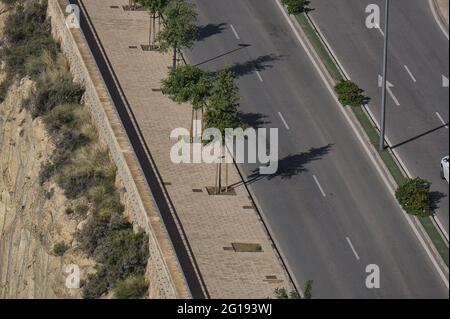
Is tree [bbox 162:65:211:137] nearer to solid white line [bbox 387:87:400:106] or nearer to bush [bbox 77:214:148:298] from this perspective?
bush [bbox 77:214:148:298]

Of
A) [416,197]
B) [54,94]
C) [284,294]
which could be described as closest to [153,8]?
[54,94]

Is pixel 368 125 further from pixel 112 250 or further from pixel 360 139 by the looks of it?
pixel 112 250

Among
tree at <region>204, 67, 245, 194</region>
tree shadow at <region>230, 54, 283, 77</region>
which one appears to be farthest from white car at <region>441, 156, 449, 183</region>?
tree shadow at <region>230, 54, 283, 77</region>

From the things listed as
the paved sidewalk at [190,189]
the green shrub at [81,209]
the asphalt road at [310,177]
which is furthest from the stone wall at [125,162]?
the asphalt road at [310,177]

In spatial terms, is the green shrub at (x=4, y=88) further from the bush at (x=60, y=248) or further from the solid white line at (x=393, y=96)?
the solid white line at (x=393, y=96)
